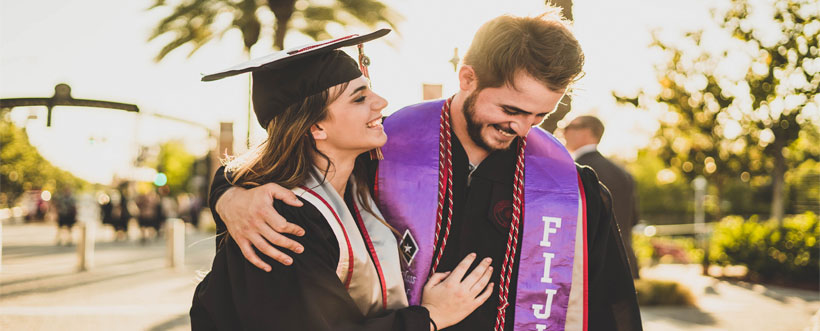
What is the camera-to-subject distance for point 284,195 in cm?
192

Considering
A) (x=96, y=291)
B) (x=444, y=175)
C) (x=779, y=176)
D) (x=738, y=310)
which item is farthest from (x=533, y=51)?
(x=779, y=176)

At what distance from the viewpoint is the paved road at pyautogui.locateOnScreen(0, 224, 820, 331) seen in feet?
25.8

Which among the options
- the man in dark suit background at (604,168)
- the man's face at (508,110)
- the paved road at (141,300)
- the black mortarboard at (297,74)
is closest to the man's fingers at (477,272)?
the man's face at (508,110)

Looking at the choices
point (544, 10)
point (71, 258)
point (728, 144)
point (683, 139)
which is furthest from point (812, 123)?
point (71, 258)

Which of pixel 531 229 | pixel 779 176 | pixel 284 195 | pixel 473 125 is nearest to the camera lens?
pixel 284 195

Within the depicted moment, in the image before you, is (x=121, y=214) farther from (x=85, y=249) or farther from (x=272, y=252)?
(x=272, y=252)

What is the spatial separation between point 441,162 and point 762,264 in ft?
42.9

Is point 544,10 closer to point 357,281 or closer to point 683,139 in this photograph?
point 357,281

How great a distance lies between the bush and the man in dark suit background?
9.36m

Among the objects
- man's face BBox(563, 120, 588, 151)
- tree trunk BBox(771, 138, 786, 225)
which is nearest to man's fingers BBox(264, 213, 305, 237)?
man's face BBox(563, 120, 588, 151)

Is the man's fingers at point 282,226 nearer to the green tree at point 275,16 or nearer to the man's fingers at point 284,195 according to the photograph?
the man's fingers at point 284,195

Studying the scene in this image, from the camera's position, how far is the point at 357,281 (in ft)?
6.39

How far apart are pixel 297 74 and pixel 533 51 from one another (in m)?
0.79

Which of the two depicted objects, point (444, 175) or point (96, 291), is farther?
point (96, 291)
